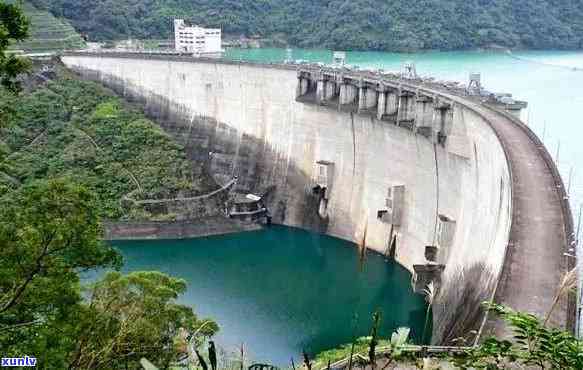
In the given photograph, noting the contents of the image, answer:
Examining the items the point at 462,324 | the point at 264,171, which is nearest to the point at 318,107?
the point at 264,171

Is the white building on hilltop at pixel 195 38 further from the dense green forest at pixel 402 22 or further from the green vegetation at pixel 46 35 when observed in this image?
the green vegetation at pixel 46 35

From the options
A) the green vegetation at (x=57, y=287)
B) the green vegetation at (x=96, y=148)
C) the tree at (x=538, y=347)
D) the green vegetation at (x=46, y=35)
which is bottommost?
the green vegetation at (x=96, y=148)

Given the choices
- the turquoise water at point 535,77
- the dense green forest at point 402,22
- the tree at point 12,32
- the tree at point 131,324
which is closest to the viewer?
the tree at point 12,32

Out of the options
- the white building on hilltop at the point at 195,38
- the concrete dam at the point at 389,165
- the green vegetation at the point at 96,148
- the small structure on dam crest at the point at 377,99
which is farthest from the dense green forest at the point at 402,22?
the small structure on dam crest at the point at 377,99

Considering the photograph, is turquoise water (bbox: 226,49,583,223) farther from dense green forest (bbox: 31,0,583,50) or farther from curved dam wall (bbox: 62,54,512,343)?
curved dam wall (bbox: 62,54,512,343)

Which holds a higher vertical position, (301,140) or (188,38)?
(188,38)

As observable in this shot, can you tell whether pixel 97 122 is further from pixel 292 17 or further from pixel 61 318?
pixel 292 17

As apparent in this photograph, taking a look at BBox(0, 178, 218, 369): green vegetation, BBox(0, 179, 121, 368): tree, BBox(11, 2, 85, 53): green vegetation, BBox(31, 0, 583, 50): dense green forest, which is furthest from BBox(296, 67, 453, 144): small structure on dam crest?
BBox(31, 0, 583, 50): dense green forest
